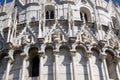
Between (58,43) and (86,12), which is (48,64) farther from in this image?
(86,12)

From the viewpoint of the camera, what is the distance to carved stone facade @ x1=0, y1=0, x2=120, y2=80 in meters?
19.6

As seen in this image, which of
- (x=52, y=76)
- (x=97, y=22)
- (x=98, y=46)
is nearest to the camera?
(x=52, y=76)

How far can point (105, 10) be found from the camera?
2536cm

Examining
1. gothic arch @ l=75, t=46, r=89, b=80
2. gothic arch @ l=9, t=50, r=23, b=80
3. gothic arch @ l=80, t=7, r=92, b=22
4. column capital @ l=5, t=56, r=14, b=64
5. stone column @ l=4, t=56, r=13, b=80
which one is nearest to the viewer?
gothic arch @ l=75, t=46, r=89, b=80

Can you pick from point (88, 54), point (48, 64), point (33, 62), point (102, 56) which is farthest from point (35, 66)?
point (102, 56)

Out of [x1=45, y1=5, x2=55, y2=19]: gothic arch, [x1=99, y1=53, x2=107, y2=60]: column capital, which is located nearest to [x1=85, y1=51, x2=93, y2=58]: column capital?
[x1=99, y1=53, x2=107, y2=60]: column capital

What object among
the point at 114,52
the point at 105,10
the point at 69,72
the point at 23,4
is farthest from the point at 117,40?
the point at 23,4

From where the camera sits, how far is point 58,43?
20578 millimetres

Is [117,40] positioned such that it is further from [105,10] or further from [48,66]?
[48,66]

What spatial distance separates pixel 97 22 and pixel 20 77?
7779 mm

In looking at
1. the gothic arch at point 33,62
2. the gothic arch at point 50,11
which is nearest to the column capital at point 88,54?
the gothic arch at point 33,62

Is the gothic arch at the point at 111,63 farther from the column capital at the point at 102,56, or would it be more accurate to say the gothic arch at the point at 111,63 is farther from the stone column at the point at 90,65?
the stone column at the point at 90,65

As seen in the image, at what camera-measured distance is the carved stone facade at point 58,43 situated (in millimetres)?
19641

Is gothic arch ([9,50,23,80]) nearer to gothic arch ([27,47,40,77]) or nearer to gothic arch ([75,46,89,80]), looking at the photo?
gothic arch ([27,47,40,77])
